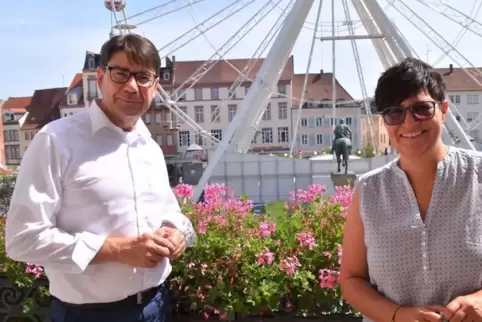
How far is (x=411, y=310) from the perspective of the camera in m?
1.40

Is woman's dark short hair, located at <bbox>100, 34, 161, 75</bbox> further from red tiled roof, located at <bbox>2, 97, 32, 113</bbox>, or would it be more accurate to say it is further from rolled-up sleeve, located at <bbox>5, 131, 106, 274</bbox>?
red tiled roof, located at <bbox>2, 97, 32, 113</bbox>

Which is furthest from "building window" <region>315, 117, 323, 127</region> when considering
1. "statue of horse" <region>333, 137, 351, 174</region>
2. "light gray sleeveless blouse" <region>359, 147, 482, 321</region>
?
"light gray sleeveless blouse" <region>359, 147, 482, 321</region>

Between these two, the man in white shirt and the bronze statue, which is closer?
the man in white shirt

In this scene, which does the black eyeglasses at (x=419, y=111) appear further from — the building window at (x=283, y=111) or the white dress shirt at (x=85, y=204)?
the building window at (x=283, y=111)

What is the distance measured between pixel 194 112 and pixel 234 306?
45.4 m

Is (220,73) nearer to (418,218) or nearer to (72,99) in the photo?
(72,99)

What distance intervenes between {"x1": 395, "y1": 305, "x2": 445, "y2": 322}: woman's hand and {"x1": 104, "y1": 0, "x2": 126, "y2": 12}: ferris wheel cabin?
13476 mm

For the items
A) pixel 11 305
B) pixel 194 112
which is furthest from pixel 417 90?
pixel 194 112

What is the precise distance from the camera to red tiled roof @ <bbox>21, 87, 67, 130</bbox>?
1946 inches

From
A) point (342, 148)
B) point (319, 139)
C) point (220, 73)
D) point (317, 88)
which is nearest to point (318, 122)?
point (319, 139)

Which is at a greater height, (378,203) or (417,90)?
Answer: (417,90)

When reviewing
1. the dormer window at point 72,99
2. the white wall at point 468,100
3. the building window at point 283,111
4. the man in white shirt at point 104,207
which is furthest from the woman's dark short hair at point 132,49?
the white wall at point 468,100

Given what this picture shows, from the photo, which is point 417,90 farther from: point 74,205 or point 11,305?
point 11,305

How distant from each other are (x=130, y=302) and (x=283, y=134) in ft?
148
